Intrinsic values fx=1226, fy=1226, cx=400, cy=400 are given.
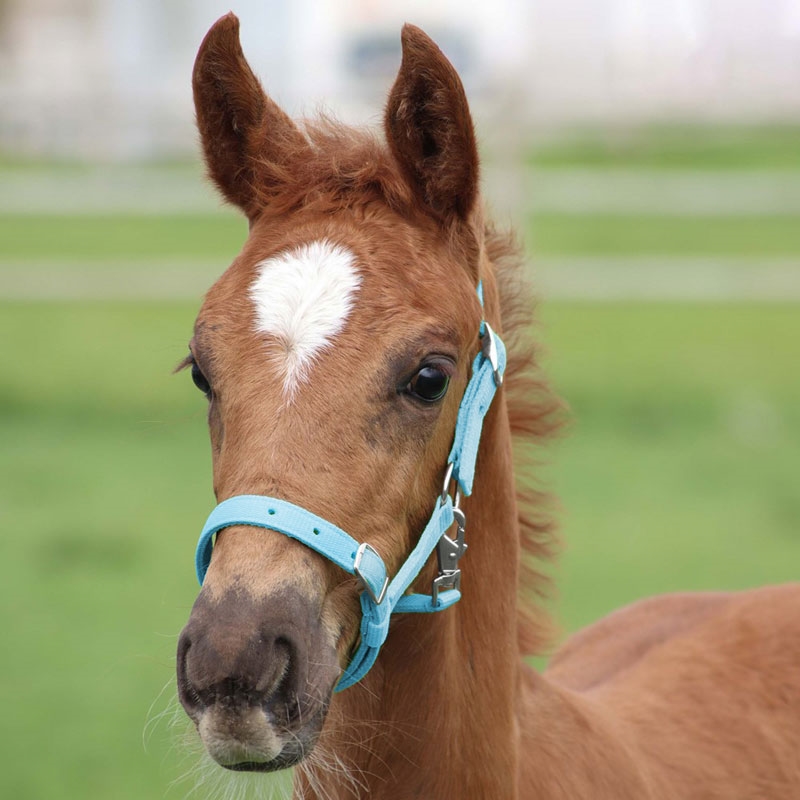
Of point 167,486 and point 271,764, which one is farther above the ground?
point 271,764

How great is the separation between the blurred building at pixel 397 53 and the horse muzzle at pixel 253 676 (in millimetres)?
22471

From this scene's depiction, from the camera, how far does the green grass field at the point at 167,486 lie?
205 inches

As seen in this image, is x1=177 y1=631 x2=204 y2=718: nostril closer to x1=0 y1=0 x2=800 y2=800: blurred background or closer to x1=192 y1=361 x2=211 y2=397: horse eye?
x1=0 y1=0 x2=800 y2=800: blurred background

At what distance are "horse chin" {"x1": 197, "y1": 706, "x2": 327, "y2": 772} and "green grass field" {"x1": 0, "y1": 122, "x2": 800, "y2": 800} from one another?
57 cm

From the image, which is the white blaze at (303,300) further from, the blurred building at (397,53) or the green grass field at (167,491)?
the blurred building at (397,53)

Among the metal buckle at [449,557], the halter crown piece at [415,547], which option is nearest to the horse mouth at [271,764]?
the halter crown piece at [415,547]

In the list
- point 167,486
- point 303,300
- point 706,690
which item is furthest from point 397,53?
point 303,300

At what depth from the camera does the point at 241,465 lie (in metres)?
2.07

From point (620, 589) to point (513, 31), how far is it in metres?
31.6

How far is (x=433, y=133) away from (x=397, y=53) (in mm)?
29144

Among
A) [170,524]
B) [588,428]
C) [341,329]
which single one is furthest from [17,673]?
[588,428]

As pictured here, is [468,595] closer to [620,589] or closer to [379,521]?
[379,521]

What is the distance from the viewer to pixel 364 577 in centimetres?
205

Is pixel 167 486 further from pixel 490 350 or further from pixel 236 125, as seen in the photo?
pixel 490 350
